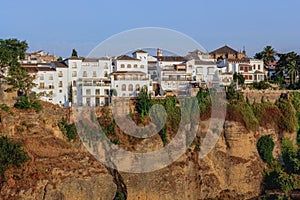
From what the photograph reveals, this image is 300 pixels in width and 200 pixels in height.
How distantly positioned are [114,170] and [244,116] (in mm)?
10253

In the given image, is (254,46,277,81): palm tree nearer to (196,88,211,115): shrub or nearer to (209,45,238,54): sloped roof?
(209,45,238,54): sloped roof

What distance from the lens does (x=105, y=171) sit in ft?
99.3

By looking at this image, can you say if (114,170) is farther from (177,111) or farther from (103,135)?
(177,111)

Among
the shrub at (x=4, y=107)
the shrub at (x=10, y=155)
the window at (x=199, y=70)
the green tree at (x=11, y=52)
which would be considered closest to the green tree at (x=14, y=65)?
the green tree at (x=11, y=52)

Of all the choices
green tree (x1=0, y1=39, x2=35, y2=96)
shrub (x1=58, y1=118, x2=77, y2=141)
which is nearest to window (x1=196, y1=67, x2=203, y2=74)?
green tree (x1=0, y1=39, x2=35, y2=96)

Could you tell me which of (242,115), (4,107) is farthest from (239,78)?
(4,107)

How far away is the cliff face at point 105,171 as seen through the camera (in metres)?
27.8

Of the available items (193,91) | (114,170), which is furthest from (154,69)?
(114,170)

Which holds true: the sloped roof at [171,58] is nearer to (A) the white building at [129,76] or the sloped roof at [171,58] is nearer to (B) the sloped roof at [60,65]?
(A) the white building at [129,76]

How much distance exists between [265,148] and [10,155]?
1749cm

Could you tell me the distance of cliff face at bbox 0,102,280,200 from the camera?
1094 inches

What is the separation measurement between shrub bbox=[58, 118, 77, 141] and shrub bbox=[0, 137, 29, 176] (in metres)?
5.15

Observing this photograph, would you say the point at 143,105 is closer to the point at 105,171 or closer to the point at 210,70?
the point at 105,171

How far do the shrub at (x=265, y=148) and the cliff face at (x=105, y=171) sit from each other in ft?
1.25
